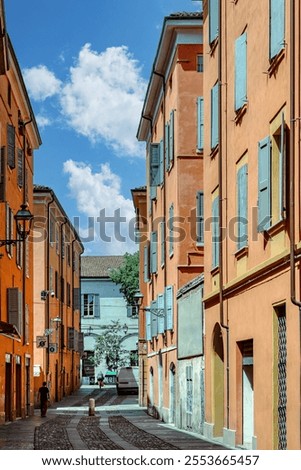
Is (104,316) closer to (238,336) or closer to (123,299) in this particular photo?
(123,299)

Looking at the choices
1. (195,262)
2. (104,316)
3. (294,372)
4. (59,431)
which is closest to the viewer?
(294,372)

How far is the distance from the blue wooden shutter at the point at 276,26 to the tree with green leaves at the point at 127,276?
53.6m

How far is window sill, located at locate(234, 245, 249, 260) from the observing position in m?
17.8

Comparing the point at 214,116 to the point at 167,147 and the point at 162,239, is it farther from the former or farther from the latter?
the point at 162,239

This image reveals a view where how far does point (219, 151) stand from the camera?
20312 mm

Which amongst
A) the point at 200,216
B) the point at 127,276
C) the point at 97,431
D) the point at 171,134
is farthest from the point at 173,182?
the point at 127,276

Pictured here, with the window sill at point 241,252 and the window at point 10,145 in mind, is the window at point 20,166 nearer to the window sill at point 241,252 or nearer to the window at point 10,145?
the window at point 10,145

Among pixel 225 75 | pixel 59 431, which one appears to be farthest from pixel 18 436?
pixel 225 75

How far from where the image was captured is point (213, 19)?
71.2 ft

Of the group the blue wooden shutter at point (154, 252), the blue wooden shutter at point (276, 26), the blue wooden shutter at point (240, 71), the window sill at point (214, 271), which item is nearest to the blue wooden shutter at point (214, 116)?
the window sill at point (214, 271)

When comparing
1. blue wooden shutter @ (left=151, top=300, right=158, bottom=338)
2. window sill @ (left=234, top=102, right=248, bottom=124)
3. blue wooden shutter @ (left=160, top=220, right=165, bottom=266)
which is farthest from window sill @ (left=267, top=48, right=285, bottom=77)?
blue wooden shutter @ (left=151, top=300, right=158, bottom=338)

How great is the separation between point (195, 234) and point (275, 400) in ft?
47.2

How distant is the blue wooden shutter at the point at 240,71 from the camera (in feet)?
58.5

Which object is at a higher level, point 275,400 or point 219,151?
point 219,151
